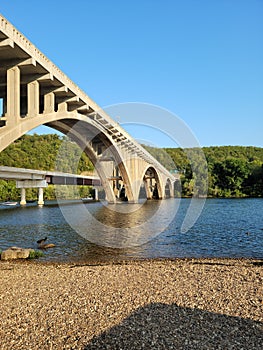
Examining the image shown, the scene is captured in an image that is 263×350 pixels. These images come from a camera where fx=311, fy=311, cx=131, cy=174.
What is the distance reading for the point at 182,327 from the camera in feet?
17.2

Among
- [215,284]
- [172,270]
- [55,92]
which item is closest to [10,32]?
[55,92]

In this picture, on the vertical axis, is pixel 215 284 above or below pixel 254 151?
below

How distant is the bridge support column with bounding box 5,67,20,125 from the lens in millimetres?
15703

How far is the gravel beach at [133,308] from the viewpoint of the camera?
15.9ft

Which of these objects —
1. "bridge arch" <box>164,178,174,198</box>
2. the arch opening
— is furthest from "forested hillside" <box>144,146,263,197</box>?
the arch opening

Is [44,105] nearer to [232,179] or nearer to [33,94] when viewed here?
[33,94]

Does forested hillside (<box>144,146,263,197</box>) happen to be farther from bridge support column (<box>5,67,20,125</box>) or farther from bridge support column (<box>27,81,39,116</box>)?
bridge support column (<box>5,67,20,125</box>)

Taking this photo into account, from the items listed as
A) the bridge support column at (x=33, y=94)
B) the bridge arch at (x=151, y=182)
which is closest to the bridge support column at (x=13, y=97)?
the bridge support column at (x=33, y=94)

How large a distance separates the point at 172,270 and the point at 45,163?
246 ft

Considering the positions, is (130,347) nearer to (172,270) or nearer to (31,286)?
(31,286)

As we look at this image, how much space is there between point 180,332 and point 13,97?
1420 cm

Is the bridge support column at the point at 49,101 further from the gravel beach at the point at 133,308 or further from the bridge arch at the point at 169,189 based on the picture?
the bridge arch at the point at 169,189

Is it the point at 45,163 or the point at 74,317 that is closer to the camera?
the point at 74,317

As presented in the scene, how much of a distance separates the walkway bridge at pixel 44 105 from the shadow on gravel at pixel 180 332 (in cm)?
1237
